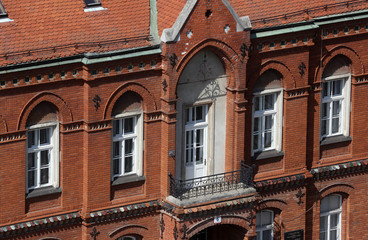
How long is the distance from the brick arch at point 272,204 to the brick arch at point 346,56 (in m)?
5.41

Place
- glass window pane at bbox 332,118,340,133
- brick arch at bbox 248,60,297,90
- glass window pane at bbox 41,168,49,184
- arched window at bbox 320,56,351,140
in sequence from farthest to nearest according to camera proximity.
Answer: glass window pane at bbox 332,118,340,133
arched window at bbox 320,56,351,140
brick arch at bbox 248,60,297,90
glass window pane at bbox 41,168,49,184

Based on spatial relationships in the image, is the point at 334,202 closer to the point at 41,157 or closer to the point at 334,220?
the point at 334,220

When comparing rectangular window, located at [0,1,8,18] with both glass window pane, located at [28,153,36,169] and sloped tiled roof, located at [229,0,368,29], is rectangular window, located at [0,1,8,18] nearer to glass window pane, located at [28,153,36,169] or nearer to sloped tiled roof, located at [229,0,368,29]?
glass window pane, located at [28,153,36,169]

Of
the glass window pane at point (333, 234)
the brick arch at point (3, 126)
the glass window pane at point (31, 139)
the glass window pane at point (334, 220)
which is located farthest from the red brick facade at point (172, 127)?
the glass window pane at point (333, 234)

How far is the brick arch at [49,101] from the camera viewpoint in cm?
5481

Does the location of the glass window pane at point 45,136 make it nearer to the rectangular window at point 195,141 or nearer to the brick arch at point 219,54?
the brick arch at point 219,54

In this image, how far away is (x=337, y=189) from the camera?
63.1m

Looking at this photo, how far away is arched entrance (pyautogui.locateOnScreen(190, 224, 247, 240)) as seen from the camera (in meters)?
60.4

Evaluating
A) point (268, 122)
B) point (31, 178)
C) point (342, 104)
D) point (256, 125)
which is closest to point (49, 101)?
point (31, 178)

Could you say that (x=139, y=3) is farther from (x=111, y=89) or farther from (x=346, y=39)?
(x=346, y=39)

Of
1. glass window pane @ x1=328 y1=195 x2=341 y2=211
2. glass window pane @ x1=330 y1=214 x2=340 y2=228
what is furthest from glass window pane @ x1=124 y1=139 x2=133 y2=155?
glass window pane @ x1=330 y1=214 x2=340 y2=228

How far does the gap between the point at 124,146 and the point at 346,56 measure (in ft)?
35.9

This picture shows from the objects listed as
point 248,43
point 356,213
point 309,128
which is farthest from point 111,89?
point 356,213

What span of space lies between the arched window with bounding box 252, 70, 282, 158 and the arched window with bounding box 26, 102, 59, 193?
9.06m
